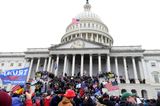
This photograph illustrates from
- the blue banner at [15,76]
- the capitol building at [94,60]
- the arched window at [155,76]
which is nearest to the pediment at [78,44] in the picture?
the capitol building at [94,60]

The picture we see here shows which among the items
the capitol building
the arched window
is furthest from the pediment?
the arched window

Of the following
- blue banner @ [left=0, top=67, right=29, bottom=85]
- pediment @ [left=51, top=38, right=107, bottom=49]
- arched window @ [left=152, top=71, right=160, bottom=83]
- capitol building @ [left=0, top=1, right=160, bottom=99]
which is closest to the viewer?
blue banner @ [left=0, top=67, right=29, bottom=85]

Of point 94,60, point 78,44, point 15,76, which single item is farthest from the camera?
point 94,60

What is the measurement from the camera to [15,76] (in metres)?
9.99

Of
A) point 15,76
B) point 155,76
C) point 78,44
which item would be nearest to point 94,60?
point 78,44

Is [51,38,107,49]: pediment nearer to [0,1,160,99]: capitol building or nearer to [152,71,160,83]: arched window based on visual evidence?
[0,1,160,99]: capitol building

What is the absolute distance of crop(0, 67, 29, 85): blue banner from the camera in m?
9.87

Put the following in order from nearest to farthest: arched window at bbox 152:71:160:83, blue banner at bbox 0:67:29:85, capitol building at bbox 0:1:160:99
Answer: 1. blue banner at bbox 0:67:29:85
2. capitol building at bbox 0:1:160:99
3. arched window at bbox 152:71:160:83

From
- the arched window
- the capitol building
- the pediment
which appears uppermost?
the pediment

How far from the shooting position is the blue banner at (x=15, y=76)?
987cm

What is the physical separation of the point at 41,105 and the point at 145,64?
43073mm

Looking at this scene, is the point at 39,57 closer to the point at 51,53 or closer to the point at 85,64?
the point at 51,53

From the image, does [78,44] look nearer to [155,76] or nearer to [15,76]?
[155,76]

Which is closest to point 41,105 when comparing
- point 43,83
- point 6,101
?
point 6,101
